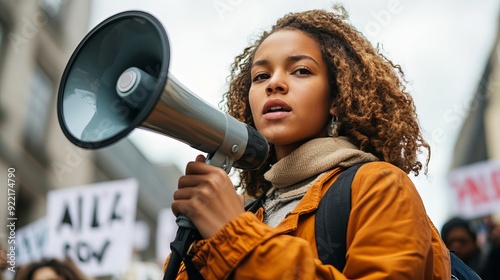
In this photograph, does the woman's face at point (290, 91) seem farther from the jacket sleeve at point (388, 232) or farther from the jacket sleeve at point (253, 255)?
the jacket sleeve at point (253, 255)

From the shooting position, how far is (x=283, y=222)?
4.56 ft

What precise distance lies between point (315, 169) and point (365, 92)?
0.85 ft

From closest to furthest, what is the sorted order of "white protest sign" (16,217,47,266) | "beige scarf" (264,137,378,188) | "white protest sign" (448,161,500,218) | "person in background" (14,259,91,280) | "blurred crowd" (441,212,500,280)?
1. "beige scarf" (264,137,378,188)
2. "person in background" (14,259,91,280)
3. "blurred crowd" (441,212,500,280)
4. "white protest sign" (16,217,47,266)
5. "white protest sign" (448,161,500,218)

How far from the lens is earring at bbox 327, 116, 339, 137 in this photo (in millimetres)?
1606

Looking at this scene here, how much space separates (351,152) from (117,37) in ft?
1.71

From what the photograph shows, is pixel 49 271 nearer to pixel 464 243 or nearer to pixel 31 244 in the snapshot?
pixel 31 244

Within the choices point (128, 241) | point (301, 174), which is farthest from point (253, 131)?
point (128, 241)

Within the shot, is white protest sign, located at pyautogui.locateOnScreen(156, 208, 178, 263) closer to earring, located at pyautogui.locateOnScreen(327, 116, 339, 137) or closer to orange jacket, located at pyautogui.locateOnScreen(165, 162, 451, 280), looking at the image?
earring, located at pyautogui.locateOnScreen(327, 116, 339, 137)

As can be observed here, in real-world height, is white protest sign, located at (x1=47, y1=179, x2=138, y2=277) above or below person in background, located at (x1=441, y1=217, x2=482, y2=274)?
above

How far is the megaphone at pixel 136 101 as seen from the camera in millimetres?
1234

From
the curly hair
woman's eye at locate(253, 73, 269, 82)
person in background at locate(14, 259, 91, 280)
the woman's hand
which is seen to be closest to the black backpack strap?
the woman's hand

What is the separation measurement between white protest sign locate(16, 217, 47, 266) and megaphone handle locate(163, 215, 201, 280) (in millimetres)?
4205

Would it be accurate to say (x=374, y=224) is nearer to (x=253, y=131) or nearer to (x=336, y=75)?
(x=253, y=131)

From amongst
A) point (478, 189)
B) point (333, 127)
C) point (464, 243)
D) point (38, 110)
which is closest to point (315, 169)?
point (333, 127)
